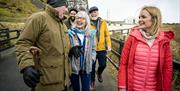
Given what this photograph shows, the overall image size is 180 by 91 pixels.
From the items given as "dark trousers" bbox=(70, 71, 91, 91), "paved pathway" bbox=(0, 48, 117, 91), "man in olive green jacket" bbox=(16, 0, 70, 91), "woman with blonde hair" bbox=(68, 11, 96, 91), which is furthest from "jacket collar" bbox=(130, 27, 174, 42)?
"paved pathway" bbox=(0, 48, 117, 91)

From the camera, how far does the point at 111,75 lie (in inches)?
438

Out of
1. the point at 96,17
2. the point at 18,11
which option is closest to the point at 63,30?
the point at 96,17

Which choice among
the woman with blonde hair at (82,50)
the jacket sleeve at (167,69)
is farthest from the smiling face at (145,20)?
the woman with blonde hair at (82,50)

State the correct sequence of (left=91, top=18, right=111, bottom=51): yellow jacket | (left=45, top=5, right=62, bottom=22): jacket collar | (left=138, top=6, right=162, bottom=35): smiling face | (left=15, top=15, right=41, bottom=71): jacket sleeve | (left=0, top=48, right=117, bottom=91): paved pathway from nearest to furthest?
(left=15, top=15, right=41, bottom=71): jacket sleeve → (left=138, top=6, right=162, bottom=35): smiling face → (left=45, top=5, right=62, bottom=22): jacket collar → (left=91, top=18, right=111, bottom=51): yellow jacket → (left=0, top=48, right=117, bottom=91): paved pathway

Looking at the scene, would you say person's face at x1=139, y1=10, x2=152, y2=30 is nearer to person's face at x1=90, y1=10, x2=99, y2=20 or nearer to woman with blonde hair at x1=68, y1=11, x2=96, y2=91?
woman with blonde hair at x1=68, y1=11, x2=96, y2=91

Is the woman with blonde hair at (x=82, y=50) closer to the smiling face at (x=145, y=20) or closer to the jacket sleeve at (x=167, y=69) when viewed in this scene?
the smiling face at (x=145, y=20)

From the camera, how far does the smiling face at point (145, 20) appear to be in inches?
167

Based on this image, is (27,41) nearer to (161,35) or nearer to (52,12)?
(52,12)

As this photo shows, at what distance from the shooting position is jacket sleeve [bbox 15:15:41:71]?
4131mm

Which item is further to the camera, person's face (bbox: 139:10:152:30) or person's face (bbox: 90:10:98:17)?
person's face (bbox: 90:10:98:17)

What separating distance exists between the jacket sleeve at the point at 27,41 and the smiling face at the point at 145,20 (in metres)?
1.30

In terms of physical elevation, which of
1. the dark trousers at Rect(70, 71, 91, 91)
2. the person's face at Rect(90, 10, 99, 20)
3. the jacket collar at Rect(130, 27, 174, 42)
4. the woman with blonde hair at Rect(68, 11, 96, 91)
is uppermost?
the person's face at Rect(90, 10, 99, 20)

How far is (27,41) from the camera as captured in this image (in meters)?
4.32

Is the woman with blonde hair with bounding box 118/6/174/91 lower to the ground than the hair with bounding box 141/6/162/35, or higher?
lower
